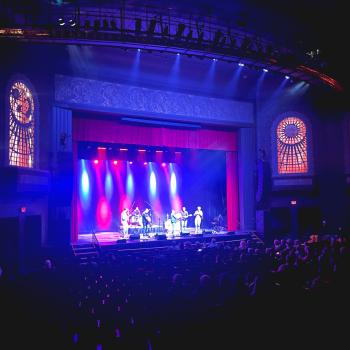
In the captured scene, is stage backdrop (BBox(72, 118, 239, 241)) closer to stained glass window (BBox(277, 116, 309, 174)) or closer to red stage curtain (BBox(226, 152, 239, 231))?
red stage curtain (BBox(226, 152, 239, 231))

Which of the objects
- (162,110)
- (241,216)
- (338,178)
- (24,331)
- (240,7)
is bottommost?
(24,331)

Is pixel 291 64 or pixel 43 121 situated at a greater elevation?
pixel 291 64

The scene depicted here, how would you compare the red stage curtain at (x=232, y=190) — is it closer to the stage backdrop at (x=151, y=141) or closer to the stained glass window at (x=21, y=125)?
the stage backdrop at (x=151, y=141)

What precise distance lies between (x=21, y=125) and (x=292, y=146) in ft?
52.5

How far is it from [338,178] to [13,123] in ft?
60.6

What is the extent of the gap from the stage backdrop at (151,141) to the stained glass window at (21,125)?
2.77 meters

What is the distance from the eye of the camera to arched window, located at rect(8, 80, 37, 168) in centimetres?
1454

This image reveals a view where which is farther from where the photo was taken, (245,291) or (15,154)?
(15,154)

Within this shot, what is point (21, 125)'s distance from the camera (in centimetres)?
Result: 1519

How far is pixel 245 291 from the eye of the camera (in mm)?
6688

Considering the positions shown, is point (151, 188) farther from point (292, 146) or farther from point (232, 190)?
point (292, 146)

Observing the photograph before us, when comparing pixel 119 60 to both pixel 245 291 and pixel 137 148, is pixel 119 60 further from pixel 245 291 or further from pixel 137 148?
pixel 245 291

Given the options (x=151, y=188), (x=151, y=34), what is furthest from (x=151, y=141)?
(x=151, y=34)

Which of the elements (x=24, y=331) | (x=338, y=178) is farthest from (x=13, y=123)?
(x=338, y=178)
